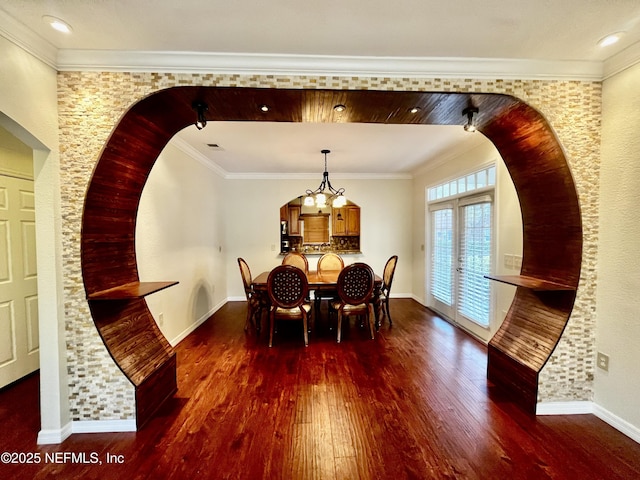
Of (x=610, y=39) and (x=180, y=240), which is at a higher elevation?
(x=610, y=39)

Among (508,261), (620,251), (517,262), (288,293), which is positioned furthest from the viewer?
(288,293)

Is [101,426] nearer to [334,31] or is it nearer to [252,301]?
[252,301]

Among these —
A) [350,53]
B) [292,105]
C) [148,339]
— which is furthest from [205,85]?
[148,339]

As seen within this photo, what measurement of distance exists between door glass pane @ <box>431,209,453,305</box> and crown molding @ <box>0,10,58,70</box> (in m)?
4.61

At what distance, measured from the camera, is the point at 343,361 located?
303 cm

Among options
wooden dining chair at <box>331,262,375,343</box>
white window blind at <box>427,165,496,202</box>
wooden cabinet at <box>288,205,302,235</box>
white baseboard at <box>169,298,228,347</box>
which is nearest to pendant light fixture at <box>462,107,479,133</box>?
white window blind at <box>427,165,496,202</box>

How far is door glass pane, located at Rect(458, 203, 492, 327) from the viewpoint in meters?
3.46

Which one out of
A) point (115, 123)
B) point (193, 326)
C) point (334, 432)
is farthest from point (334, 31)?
point (193, 326)

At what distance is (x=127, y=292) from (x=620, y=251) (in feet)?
11.1

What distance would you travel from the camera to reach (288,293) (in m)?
3.45

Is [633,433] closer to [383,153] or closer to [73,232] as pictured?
[383,153]

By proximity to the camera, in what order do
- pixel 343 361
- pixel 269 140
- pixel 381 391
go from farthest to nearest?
pixel 269 140
pixel 343 361
pixel 381 391

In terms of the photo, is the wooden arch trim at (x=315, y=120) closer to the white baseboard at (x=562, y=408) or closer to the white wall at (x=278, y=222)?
the white baseboard at (x=562, y=408)

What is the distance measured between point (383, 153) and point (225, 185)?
3184 millimetres
